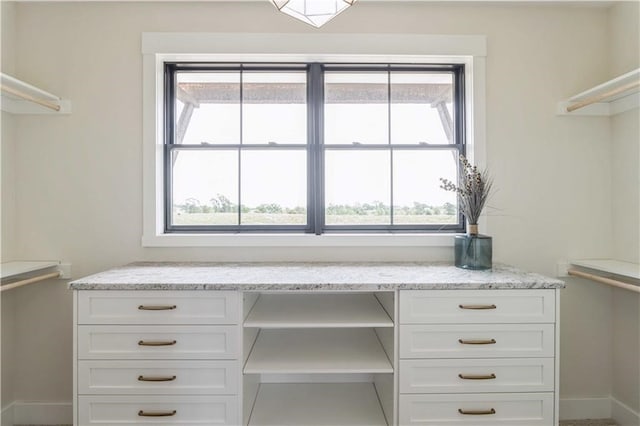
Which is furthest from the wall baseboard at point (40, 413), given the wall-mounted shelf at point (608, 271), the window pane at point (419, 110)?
the wall-mounted shelf at point (608, 271)

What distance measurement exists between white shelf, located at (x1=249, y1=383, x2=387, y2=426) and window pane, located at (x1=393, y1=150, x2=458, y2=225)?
116 centimetres

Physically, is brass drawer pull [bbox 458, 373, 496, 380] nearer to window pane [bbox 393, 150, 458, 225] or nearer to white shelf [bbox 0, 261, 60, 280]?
window pane [bbox 393, 150, 458, 225]

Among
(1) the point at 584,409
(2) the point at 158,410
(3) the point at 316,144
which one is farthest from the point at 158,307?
(1) the point at 584,409

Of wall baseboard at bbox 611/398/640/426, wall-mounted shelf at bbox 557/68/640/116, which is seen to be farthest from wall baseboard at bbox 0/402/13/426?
wall-mounted shelf at bbox 557/68/640/116

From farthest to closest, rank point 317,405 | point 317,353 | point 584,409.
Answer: point 584,409 < point 317,405 < point 317,353

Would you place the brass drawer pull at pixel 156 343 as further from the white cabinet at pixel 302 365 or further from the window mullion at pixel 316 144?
the window mullion at pixel 316 144

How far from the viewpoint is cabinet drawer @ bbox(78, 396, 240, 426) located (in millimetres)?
1674

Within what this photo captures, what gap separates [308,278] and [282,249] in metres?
0.55

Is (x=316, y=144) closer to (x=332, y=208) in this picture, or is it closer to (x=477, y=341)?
(x=332, y=208)

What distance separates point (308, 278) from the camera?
1776mm

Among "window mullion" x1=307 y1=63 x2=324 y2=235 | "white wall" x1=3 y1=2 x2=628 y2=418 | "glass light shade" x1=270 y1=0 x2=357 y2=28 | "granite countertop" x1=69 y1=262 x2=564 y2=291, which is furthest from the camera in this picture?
"window mullion" x1=307 y1=63 x2=324 y2=235

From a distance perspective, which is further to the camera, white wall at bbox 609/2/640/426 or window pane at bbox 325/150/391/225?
window pane at bbox 325/150/391/225

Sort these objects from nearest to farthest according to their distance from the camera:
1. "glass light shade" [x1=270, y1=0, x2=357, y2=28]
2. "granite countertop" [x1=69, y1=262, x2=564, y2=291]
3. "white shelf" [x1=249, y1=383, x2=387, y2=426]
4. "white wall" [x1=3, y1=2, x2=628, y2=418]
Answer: "glass light shade" [x1=270, y1=0, x2=357, y2=28] → "granite countertop" [x1=69, y1=262, x2=564, y2=291] → "white shelf" [x1=249, y1=383, x2=387, y2=426] → "white wall" [x1=3, y1=2, x2=628, y2=418]

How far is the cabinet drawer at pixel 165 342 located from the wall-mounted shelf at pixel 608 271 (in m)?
2.13
